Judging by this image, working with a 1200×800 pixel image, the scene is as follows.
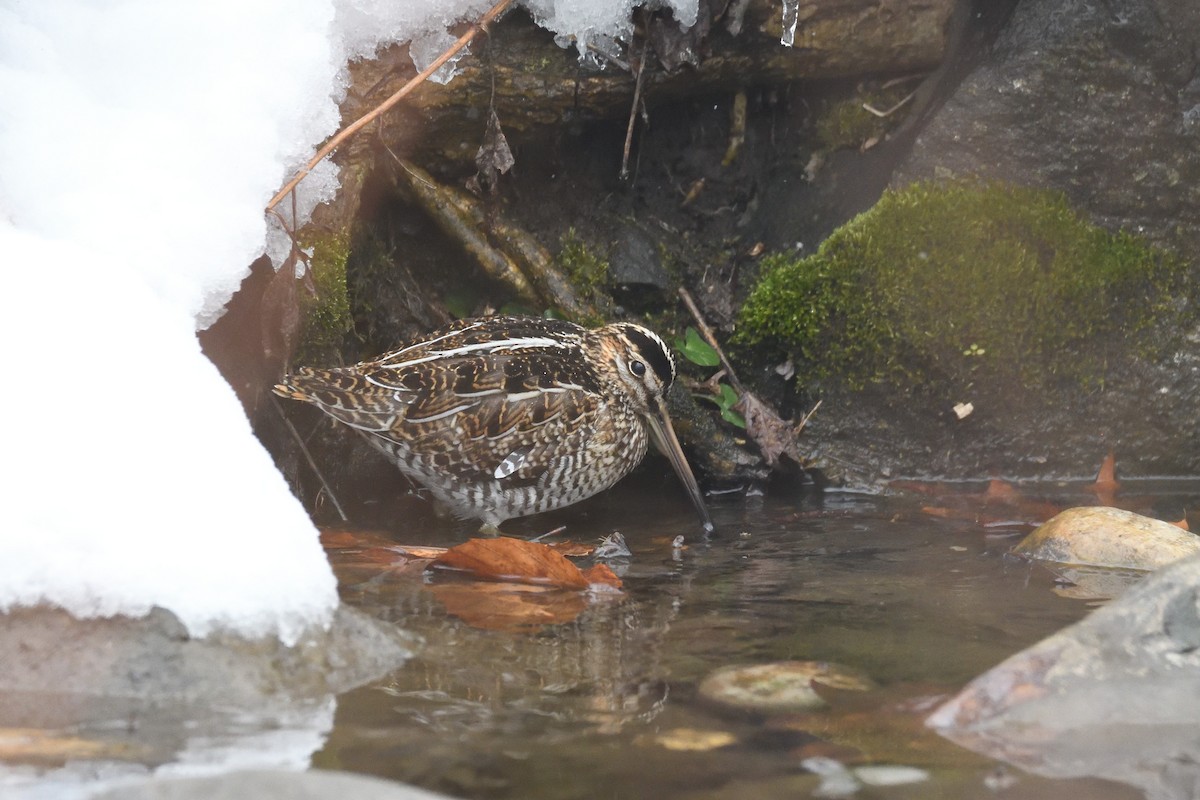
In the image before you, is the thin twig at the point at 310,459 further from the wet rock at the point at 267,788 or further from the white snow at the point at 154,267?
the wet rock at the point at 267,788

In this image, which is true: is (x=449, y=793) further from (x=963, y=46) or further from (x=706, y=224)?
(x=963, y=46)

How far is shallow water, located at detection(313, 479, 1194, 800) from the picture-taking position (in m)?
2.30

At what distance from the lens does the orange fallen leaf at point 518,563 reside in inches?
152

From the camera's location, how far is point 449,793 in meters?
2.20

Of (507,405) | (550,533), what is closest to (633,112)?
(507,405)

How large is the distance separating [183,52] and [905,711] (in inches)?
127

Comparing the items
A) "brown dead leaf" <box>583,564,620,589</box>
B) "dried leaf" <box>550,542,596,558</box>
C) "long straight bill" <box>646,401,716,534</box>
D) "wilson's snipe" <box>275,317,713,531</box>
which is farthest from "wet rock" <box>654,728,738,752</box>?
"long straight bill" <box>646,401,716,534</box>

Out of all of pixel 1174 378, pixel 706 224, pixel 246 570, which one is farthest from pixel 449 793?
pixel 1174 378

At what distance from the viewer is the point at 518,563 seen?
12.8 ft

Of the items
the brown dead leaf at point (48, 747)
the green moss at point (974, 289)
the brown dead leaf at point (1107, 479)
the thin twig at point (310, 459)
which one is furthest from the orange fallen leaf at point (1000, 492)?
the brown dead leaf at point (48, 747)

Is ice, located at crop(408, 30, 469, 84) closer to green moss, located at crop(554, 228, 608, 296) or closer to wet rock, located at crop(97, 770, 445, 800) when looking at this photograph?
green moss, located at crop(554, 228, 608, 296)

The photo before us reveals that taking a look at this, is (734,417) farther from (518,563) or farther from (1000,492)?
(518,563)

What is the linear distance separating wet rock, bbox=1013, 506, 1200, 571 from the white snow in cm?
248

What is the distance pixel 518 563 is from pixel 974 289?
2.51 meters
